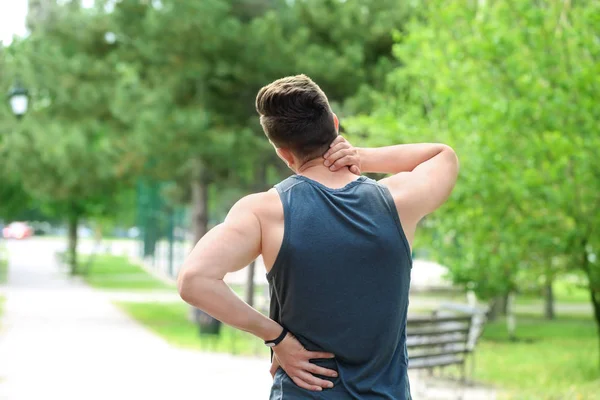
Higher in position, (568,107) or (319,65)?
(319,65)

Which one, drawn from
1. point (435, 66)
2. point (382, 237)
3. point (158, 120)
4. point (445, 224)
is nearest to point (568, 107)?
point (445, 224)

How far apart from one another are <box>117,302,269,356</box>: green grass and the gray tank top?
39.4ft

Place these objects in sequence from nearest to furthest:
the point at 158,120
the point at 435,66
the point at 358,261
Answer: the point at 358,261
the point at 435,66
the point at 158,120

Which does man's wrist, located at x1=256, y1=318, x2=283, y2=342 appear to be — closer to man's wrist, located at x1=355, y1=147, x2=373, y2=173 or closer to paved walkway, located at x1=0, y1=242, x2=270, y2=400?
man's wrist, located at x1=355, y1=147, x2=373, y2=173

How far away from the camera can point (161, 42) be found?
18.9 meters

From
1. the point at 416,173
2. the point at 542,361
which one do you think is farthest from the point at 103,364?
the point at 416,173

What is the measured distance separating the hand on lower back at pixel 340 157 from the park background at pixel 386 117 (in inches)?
286

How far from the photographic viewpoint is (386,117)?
1396 cm

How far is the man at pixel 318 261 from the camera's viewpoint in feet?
8.20

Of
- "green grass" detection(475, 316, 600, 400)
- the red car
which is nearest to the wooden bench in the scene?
"green grass" detection(475, 316, 600, 400)

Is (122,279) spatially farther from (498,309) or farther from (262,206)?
(262,206)

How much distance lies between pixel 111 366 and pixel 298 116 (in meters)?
10.5

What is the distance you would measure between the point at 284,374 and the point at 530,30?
845 centimetres

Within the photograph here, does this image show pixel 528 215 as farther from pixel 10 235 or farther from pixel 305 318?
pixel 10 235
